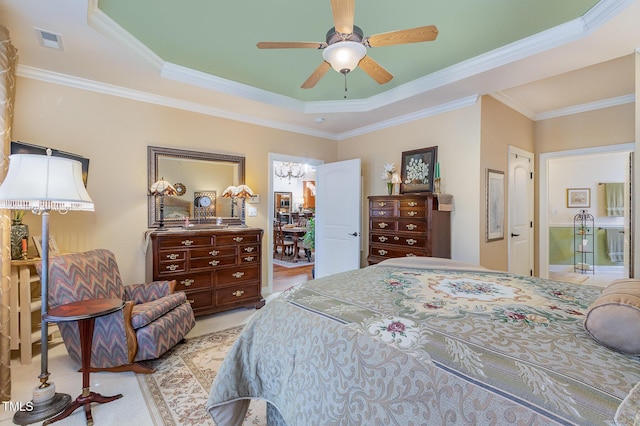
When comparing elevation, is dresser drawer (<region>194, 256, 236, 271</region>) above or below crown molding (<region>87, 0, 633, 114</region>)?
below

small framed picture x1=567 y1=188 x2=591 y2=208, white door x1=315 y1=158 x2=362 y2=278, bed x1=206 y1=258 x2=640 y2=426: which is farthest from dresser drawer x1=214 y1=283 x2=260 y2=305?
small framed picture x1=567 y1=188 x2=591 y2=208

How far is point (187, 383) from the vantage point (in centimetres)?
219

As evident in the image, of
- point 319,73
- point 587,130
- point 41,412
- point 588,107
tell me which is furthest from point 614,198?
point 41,412

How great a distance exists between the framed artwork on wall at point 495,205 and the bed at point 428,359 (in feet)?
6.91

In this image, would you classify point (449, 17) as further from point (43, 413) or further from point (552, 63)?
point (43, 413)

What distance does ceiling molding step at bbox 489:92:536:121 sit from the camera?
3.75 m

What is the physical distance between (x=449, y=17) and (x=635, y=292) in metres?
2.22

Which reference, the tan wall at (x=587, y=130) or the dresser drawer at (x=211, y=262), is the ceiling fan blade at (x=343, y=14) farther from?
the tan wall at (x=587, y=130)

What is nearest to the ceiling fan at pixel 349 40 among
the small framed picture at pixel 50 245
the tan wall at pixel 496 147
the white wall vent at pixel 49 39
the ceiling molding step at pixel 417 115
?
the white wall vent at pixel 49 39

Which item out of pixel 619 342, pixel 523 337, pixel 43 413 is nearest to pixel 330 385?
pixel 523 337

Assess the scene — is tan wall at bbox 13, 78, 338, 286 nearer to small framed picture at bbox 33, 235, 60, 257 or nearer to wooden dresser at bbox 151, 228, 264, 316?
small framed picture at bbox 33, 235, 60, 257

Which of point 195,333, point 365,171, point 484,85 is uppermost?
point 484,85

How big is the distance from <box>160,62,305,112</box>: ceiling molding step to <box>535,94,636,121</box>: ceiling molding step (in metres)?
3.69

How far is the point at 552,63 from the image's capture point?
275 centimetres
